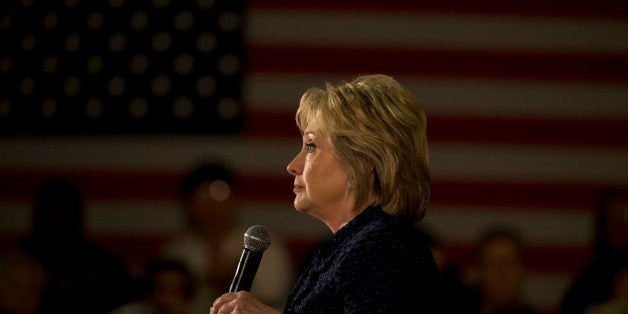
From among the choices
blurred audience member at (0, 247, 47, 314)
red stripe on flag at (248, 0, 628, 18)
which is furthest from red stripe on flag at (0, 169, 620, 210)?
blurred audience member at (0, 247, 47, 314)

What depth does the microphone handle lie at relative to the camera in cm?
169

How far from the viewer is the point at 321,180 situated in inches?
65.4

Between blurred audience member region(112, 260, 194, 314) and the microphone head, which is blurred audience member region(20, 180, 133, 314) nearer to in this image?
blurred audience member region(112, 260, 194, 314)

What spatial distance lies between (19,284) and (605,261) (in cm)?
185

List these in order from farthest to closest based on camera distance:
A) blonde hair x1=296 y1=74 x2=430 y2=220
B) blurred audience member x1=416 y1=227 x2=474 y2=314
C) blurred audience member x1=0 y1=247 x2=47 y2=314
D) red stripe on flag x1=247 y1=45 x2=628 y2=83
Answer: red stripe on flag x1=247 y1=45 x2=628 y2=83 < blurred audience member x1=416 y1=227 x2=474 y2=314 < blurred audience member x1=0 y1=247 x2=47 y2=314 < blonde hair x1=296 y1=74 x2=430 y2=220

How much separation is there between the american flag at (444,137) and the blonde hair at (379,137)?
3180 mm

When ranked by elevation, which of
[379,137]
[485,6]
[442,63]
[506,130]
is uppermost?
[379,137]

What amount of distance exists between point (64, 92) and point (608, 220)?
2.35 m

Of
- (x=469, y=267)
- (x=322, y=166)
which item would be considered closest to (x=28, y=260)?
(x=322, y=166)

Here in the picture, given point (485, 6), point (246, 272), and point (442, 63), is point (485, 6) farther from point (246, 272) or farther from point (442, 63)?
point (246, 272)

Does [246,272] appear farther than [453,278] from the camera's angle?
No

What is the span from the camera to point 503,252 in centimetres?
393

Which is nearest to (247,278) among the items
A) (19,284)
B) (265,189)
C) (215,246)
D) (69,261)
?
(19,284)

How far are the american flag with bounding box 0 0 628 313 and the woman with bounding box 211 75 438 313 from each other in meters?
3.17
